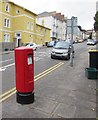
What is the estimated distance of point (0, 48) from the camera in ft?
113

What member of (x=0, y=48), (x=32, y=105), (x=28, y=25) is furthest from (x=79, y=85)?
(x=28, y=25)

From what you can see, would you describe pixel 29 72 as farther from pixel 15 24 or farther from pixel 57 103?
pixel 15 24

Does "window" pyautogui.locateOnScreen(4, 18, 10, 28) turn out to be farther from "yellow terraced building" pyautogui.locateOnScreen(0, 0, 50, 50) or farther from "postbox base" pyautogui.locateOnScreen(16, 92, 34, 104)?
"postbox base" pyautogui.locateOnScreen(16, 92, 34, 104)

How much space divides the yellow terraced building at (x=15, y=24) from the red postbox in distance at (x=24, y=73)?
105ft

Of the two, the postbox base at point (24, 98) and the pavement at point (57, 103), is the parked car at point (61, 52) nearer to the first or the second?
the pavement at point (57, 103)

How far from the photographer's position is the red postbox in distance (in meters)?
6.16

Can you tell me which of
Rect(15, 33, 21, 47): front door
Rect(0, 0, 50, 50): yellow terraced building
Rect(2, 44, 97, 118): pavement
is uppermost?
Rect(0, 0, 50, 50): yellow terraced building

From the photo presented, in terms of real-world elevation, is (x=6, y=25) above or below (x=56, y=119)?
above

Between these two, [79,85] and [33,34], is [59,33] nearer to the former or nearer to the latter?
[33,34]

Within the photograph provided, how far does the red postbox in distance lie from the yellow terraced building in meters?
32.2

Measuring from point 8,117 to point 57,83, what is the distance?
417cm

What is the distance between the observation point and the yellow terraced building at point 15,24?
41219mm

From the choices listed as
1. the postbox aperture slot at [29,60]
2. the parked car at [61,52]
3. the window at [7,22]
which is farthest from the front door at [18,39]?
the postbox aperture slot at [29,60]

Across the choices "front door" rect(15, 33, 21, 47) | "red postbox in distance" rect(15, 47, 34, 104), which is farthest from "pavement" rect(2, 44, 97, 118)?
"front door" rect(15, 33, 21, 47)
